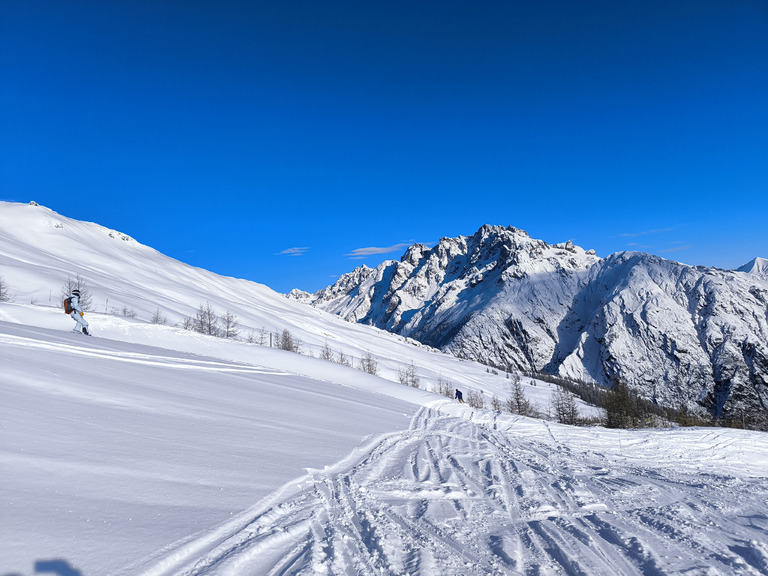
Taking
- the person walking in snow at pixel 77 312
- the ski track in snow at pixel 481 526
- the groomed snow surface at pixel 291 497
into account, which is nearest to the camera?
the groomed snow surface at pixel 291 497

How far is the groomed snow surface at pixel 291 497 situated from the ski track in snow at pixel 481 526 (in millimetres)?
22

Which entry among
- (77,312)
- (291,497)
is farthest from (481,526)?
(77,312)

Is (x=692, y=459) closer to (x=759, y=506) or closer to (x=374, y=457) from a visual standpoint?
(x=759, y=506)

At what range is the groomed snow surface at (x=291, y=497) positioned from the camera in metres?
3.59

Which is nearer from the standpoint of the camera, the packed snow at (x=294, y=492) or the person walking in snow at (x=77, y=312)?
the packed snow at (x=294, y=492)

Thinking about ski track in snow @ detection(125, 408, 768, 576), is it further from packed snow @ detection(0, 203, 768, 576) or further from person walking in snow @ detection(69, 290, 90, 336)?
person walking in snow @ detection(69, 290, 90, 336)

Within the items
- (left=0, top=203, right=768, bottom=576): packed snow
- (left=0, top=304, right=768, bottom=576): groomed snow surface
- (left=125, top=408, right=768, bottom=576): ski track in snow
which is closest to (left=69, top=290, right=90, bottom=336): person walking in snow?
(left=0, top=203, right=768, bottom=576): packed snow

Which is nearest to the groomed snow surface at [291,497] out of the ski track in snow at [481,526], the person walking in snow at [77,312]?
the ski track in snow at [481,526]

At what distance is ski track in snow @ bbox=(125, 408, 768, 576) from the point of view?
374cm

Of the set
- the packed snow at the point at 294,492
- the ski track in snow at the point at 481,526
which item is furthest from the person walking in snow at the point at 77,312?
the ski track in snow at the point at 481,526

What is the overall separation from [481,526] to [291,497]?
2.40 m

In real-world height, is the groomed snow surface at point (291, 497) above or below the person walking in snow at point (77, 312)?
below

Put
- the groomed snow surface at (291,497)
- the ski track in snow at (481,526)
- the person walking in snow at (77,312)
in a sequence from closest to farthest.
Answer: the groomed snow surface at (291,497) → the ski track in snow at (481,526) → the person walking in snow at (77,312)

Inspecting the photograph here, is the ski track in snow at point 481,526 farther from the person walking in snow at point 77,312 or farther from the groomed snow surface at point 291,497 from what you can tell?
the person walking in snow at point 77,312
